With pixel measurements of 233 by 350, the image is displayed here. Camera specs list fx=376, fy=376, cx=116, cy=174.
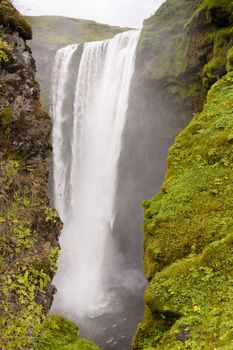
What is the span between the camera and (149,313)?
789 cm

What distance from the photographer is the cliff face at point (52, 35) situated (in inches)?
1339

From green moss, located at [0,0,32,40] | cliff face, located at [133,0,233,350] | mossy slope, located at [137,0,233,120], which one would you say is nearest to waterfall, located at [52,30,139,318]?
mossy slope, located at [137,0,233,120]

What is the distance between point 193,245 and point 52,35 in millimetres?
42457

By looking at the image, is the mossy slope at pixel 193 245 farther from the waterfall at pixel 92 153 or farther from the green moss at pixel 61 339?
the waterfall at pixel 92 153

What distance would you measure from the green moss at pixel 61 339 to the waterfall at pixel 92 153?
12.7 meters

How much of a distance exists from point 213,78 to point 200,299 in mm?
12066

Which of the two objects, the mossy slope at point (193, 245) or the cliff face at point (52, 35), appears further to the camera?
the cliff face at point (52, 35)

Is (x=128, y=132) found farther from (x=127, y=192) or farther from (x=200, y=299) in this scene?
(x=200, y=299)

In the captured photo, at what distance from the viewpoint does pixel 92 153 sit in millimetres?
26500

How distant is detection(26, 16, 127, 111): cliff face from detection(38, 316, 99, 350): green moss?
22.3 metres

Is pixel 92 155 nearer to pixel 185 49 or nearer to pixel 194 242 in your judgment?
pixel 185 49

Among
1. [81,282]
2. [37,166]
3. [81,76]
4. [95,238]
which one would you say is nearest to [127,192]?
[95,238]

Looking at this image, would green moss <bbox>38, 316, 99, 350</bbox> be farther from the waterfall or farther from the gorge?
the waterfall

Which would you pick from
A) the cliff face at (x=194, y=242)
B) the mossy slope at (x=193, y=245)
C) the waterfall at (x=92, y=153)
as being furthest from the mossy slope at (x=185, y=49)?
the mossy slope at (x=193, y=245)
